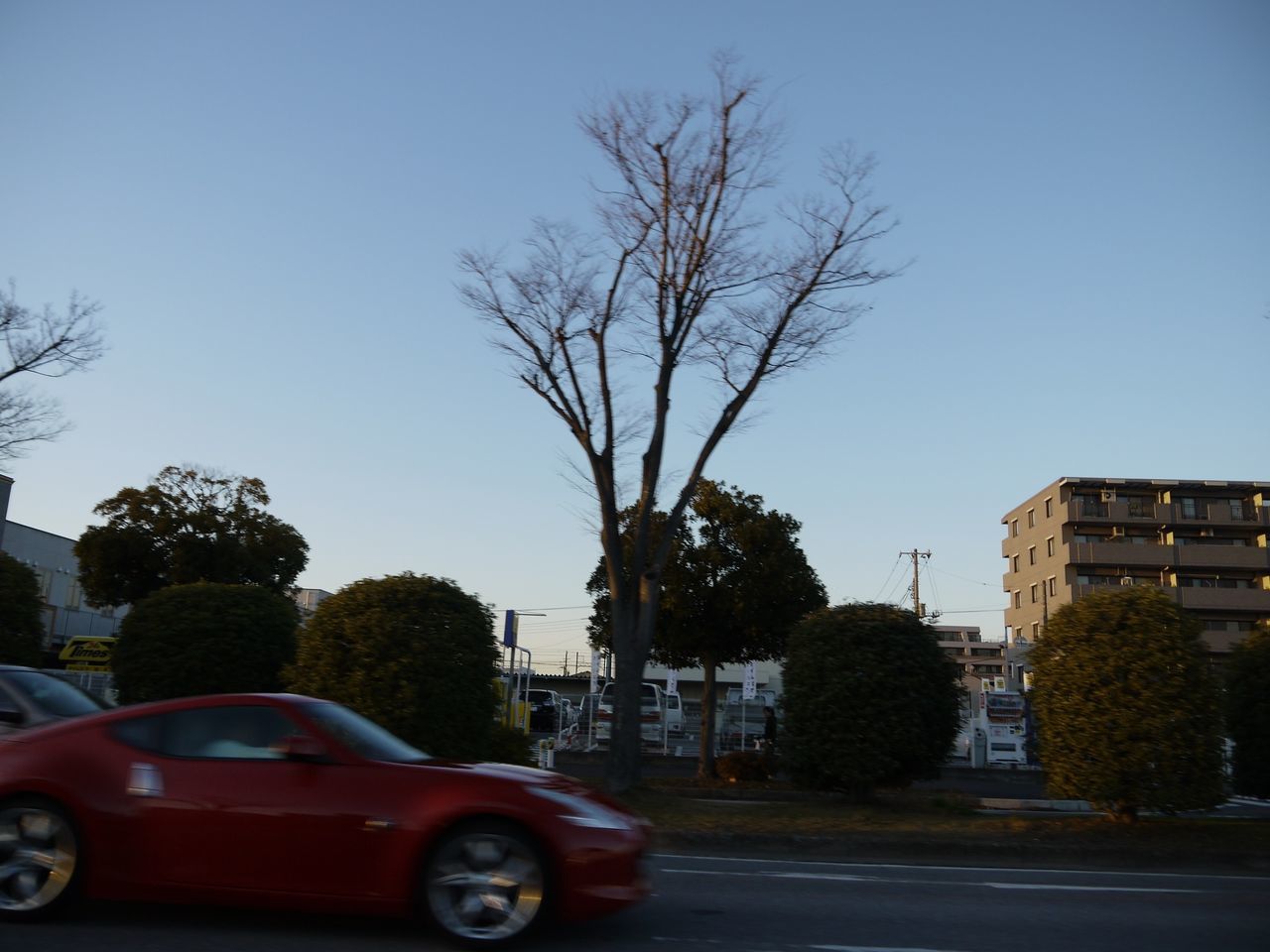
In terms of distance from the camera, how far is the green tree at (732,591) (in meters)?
25.0

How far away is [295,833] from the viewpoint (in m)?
5.76

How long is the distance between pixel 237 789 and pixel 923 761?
1012 cm

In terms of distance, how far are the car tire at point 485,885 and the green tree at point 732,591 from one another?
62.4 ft

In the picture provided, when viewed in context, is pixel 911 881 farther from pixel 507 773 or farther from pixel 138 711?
pixel 138 711

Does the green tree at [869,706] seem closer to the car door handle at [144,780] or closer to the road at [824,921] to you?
the road at [824,921]

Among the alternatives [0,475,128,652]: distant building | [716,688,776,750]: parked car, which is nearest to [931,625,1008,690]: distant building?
[716,688,776,750]: parked car

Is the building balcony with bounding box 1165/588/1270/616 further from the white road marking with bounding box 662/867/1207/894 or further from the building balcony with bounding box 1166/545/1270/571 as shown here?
the white road marking with bounding box 662/867/1207/894

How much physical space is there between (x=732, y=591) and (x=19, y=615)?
46.9 feet

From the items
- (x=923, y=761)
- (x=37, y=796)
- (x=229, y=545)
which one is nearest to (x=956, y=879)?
(x=923, y=761)

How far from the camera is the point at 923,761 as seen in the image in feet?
45.6

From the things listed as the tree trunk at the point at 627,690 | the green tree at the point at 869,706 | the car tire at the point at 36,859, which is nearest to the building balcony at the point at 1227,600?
the green tree at the point at 869,706

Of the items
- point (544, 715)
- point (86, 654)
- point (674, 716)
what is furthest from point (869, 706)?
point (86, 654)

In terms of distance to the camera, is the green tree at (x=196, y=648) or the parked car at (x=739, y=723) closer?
the green tree at (x=196, y=648)

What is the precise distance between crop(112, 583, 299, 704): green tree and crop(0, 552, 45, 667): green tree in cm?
258
